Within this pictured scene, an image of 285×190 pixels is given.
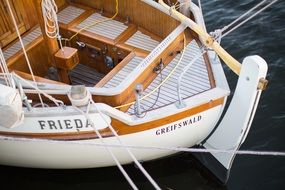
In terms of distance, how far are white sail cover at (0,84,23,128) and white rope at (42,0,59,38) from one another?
4.90ft

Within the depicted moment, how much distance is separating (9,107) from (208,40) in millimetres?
3046

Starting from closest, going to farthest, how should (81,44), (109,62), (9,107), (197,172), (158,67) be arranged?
(9,107) < (158,67) < (197,172) < (109,62) < (81,44)

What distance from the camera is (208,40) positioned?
606 centimetres

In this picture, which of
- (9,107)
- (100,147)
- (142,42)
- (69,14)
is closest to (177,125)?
(100,147)

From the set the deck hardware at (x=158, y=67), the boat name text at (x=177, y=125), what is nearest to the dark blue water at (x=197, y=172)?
the boat name text at (x=177, y=125)

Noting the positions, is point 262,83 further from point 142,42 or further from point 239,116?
point 142,42

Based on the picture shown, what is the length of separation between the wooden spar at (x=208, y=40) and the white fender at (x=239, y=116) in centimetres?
25

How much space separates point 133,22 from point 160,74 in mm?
1679

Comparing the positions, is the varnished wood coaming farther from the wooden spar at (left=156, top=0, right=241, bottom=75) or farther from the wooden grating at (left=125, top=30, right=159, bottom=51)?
the wooden grating at (left=125, top=30, right=159, bottom=51)

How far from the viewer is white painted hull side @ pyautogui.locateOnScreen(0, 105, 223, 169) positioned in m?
6.08

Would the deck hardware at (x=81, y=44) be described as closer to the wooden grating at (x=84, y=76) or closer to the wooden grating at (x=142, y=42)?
the wooden grating at (x=84, y=76)

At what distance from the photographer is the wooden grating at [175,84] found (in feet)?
20.3

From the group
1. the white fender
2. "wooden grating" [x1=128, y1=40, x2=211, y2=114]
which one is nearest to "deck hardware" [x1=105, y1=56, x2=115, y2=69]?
"wooden grating" [x1=128, y1=40, x2=211, y2=114]

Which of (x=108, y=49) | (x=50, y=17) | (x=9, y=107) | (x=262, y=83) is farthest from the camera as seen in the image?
(x=108, y=49)
